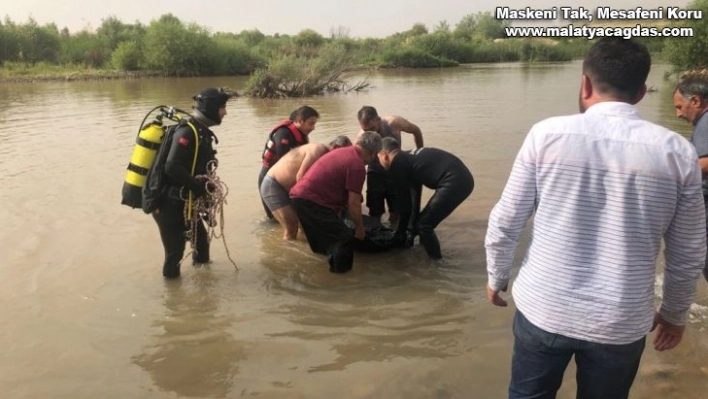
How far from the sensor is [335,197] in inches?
210

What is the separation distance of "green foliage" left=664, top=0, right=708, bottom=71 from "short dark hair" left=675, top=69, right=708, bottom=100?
2409 centimetres

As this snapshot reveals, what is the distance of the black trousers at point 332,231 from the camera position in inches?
211

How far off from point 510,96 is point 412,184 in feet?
55.1

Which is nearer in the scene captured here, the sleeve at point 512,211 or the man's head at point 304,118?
the sleeve at point 512,211

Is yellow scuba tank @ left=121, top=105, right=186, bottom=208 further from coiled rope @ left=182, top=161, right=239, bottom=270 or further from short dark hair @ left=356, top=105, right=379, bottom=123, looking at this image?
short dark hair @ left=356, top=105, right=379, bottom=123

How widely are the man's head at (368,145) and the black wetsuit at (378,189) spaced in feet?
1.88

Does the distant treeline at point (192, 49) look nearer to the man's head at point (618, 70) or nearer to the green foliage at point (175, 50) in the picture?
the green foliage at point (175, 50)

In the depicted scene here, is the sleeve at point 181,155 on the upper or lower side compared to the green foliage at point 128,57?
lower

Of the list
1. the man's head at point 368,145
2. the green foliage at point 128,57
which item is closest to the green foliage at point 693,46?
the man's head at point 368,145

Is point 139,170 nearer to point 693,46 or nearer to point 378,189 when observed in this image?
point 378,189

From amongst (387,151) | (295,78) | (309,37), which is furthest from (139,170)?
(309,37)

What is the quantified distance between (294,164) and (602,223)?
14.1ft

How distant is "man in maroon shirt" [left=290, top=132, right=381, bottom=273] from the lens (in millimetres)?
5191

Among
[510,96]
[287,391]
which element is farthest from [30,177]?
[510,96]
